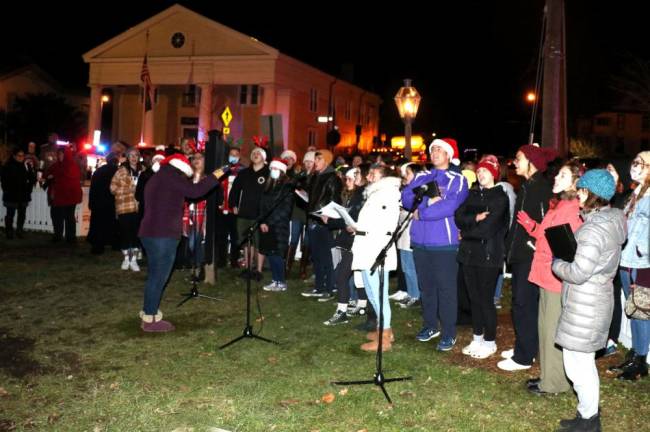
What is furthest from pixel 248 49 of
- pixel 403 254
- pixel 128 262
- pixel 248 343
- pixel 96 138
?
pixel 248 343

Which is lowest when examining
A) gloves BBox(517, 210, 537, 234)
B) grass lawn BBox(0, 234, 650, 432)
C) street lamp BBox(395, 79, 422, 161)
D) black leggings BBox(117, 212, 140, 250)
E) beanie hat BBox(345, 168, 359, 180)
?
grass lawn BBox(0, 234, 650, 432)

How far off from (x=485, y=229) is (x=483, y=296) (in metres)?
0.74

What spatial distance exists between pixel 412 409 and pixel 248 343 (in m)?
2.45

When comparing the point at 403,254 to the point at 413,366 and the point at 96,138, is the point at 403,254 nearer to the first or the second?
the point at 413,366

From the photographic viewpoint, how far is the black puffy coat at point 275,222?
32.1 ft

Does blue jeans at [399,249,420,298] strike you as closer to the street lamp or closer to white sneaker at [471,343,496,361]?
white sneaker at [471,343,496,361]

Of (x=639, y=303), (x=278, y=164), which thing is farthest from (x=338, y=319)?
(x=639, y=303)

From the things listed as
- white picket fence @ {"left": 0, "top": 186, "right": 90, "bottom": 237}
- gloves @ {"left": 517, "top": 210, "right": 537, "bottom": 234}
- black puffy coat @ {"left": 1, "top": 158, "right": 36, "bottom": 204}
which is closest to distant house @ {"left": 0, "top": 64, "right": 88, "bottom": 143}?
white picket fence @ {"left": 0, "top": 186, "right": 90, "bottom": 237}

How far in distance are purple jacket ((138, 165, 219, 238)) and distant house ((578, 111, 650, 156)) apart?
2788 inches

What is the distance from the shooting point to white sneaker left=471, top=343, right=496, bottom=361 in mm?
6514

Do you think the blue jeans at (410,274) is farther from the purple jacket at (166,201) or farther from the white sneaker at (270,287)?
the purple jacket at (166,201)

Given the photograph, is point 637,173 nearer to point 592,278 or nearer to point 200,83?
point 592,278

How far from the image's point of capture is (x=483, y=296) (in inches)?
254

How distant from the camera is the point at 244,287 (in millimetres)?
10102
